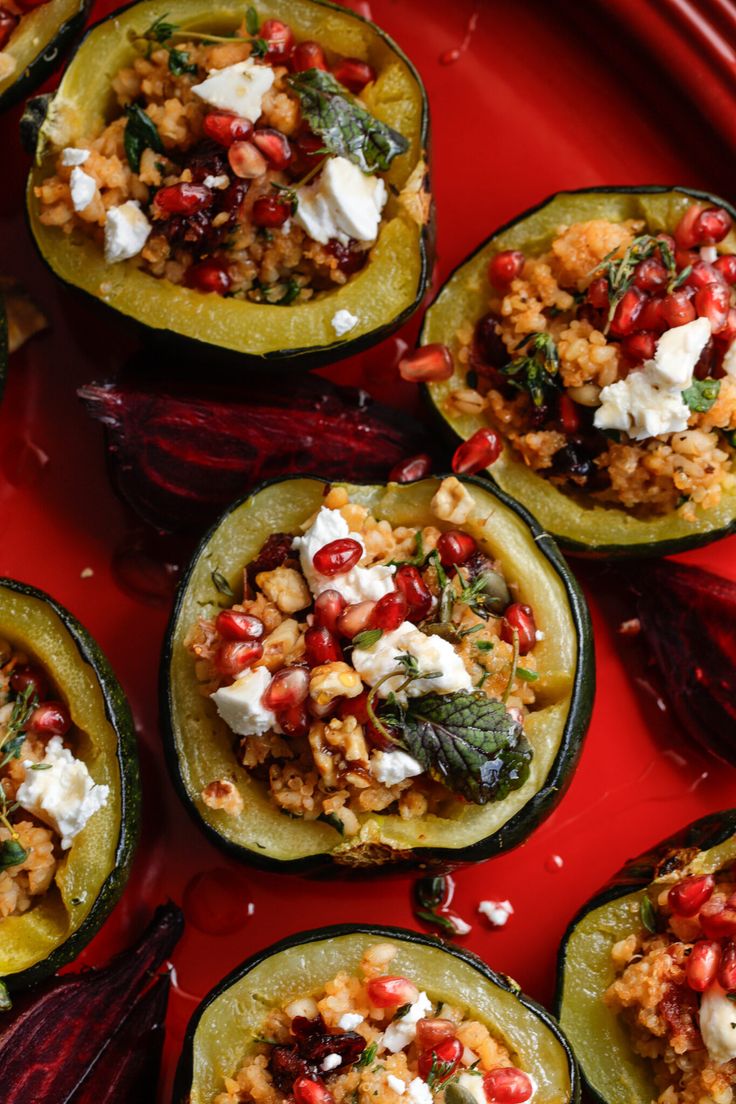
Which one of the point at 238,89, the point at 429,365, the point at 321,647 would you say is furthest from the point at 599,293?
the point at 321,647

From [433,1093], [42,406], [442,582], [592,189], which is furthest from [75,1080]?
[592,189]

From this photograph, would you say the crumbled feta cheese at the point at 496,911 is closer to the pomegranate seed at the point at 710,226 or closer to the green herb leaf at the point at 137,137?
the pomegranate seed at the point at 710,226

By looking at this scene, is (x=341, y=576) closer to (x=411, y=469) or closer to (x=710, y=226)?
(x=411, y=469)

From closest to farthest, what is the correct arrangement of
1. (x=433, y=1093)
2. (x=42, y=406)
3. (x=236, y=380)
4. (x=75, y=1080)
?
1. (x=433, y=1093)
2. (x=75, y=1080)
3. (x=236, y=380)
4. (x=42, y=406)

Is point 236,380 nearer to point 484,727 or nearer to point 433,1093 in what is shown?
point 484,727

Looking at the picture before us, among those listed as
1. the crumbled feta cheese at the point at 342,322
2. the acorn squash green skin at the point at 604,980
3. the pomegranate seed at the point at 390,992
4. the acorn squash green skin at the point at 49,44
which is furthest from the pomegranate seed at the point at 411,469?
the acorn squash green skin at the point at 49,44

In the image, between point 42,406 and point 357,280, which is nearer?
point 357,280

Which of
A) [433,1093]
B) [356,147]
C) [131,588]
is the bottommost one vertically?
[131,588]
